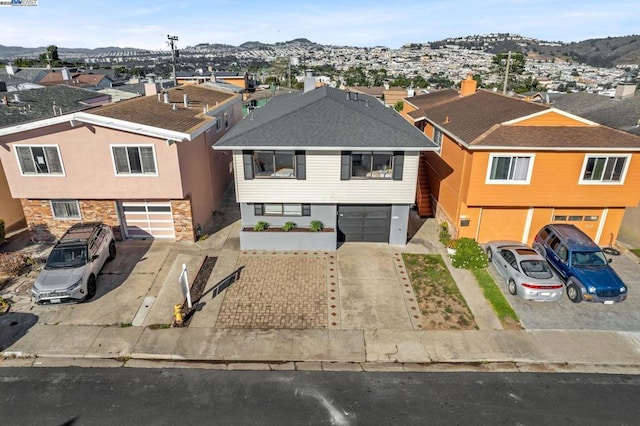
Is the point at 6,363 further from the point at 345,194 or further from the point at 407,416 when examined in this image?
the point at 345,194

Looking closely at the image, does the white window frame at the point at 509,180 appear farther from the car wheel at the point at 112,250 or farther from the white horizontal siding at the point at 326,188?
the car wheel at the point at 112,250

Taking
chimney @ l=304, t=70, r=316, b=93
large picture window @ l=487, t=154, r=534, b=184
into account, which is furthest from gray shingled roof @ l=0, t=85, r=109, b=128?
large picture window @ l=487, t=154, r=534, b=184

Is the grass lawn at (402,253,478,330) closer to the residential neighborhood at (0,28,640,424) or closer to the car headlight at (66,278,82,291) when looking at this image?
the residential neighborhood at (0,28,640,424)

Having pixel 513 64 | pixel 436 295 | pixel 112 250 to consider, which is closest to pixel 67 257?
pixel 112 250

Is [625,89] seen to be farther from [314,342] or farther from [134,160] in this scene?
[134,160]

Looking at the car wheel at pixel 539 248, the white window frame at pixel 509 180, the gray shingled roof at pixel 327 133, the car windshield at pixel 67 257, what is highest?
the gray shingled roof at pixel 327 133

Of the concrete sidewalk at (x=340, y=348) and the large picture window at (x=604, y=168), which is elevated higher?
the large picture window at (x=604, y=168)

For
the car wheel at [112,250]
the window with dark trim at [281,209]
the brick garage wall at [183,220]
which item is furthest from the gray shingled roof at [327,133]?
the car wheel at [112,250]
